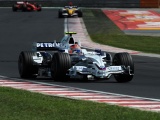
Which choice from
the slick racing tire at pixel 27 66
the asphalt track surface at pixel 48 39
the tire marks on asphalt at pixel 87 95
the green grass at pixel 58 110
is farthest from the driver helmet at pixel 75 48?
the green grass at pixel 58 110

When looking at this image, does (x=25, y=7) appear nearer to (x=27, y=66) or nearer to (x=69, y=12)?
(x=69, y=12)

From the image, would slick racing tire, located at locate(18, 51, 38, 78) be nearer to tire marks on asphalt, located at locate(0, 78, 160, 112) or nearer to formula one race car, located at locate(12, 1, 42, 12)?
tire marks on asphalt, located at locate(0, 78, 160, 112)

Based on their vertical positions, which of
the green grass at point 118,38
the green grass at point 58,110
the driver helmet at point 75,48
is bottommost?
the green grass at point 118,38

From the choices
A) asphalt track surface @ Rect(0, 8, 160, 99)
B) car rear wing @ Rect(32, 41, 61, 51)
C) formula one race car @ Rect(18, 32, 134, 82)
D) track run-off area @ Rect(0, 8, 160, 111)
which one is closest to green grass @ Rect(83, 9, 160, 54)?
track run-off area @ Rect(0, 8, 160, 111)

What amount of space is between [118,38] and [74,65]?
1811 cm

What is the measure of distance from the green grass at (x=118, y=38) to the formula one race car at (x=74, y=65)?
35.1 ft

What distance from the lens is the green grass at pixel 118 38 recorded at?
31.5 m

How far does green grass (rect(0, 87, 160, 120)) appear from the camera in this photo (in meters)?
11.2

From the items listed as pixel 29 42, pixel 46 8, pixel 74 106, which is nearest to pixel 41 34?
pixel 29 42

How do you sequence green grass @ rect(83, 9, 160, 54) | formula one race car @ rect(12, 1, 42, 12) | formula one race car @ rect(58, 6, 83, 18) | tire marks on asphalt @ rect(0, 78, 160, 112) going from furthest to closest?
formula one race car @ rect(12, 1, 42, 12), formula one race car @ rect(58, 6, 83, 18), green grass @ rect(83, 9, 160, 54), tire marks on asphalt @ rect(0, 78, 160, 112)

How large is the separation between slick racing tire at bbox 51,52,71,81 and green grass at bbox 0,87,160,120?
362 cm

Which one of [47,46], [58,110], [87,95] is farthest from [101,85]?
[58,110]

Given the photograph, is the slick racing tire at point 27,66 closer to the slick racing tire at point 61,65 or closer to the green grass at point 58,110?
the slick racing tire at point 61,65

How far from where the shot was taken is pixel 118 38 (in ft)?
119
